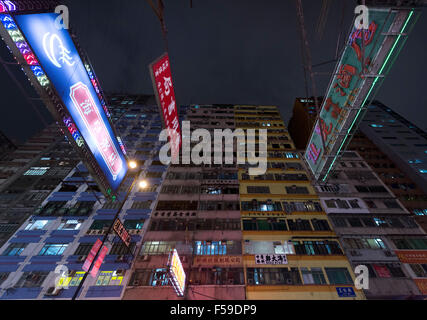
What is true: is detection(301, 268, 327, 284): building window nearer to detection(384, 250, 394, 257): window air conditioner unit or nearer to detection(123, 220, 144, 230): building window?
detection(384, 250, 394, 257): window air conditioner unit

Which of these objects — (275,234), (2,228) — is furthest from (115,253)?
(275,234)

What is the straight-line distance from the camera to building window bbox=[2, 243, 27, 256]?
1981cm

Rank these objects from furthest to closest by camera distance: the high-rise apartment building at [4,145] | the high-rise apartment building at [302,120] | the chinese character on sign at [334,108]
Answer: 1. the high-rise apartment building at [302,120]
2. the high-rise apartment building at [4,145]
3. the chinese character on sign at [334,108]

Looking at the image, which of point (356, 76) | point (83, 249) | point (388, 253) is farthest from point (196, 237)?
point (388, 253)

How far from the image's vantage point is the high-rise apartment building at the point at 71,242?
17266 millimetres

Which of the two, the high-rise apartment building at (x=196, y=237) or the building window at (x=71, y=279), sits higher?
the high-rise apartment building at (x=196, y=237)

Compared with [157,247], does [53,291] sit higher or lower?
lower

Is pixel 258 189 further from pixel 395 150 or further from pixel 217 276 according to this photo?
pixel 395 150

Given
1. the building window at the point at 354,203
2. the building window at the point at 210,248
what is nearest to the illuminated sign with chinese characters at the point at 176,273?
the building window at the point at 210,248

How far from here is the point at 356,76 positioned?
40.6 ft

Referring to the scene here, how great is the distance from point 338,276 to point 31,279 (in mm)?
29567

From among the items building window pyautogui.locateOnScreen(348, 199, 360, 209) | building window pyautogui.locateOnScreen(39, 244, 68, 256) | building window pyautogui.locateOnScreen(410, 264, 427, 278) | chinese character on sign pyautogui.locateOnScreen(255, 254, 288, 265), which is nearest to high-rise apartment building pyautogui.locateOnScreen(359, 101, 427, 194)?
building window pyautogui.locateOnScreen(348, 199, 360, 209)

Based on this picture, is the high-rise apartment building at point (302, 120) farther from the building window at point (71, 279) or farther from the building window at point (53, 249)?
the building window at point (53, 249)

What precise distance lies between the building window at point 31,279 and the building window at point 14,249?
327 centimetres
